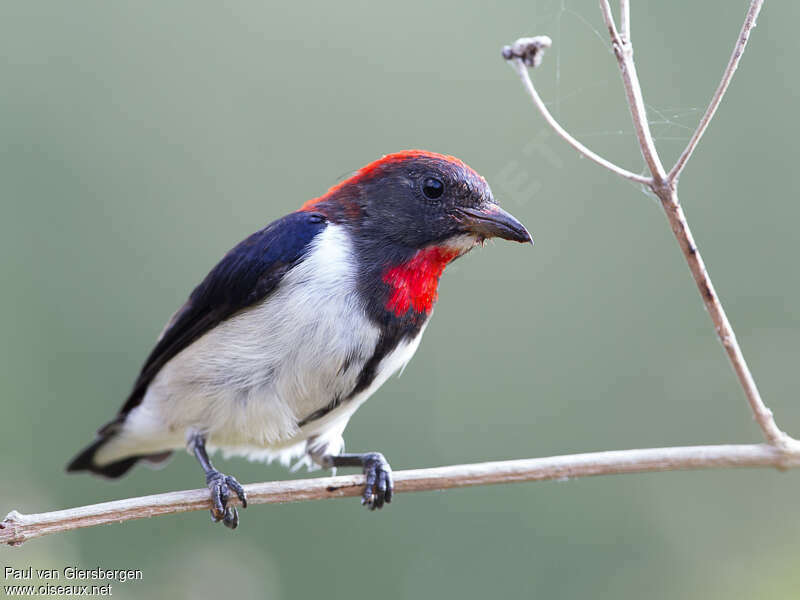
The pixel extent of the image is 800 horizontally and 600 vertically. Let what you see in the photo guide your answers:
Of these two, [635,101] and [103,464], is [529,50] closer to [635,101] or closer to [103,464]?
[635,101]

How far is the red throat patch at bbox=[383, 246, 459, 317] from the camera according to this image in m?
3.89

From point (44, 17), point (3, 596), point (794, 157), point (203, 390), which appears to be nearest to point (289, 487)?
point (203, 390)

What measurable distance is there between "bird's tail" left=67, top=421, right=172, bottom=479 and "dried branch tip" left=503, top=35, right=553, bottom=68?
3.13 meters

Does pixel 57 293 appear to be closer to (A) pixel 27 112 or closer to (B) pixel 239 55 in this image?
(A) pixel 27 112

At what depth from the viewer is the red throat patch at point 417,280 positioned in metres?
3.89

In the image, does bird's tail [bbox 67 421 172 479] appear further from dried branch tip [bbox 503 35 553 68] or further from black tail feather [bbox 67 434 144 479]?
dried branch tip [bbox 503 35 553 68]

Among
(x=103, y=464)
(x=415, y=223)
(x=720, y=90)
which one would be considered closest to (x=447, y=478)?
(x=415, y=223)

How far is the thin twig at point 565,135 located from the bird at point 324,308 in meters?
1.08

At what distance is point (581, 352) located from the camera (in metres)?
6.27

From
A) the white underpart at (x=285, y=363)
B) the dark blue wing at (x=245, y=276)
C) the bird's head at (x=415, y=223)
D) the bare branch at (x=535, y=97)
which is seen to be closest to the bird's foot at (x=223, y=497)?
the white underpart at (x=285, y=363)

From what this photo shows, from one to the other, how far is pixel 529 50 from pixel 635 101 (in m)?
0.43

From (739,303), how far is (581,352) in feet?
3.37

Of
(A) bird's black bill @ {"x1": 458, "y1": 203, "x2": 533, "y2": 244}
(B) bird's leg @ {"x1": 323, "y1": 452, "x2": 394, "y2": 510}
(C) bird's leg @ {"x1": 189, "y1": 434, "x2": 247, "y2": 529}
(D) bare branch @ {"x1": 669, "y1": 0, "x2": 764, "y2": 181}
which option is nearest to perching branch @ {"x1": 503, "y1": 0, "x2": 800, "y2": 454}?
(D) bare branch @ {"x1": 669, "y1": 0, "x2": 764, "y2": 181}

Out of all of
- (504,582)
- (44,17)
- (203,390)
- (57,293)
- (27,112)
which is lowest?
(504,582)
